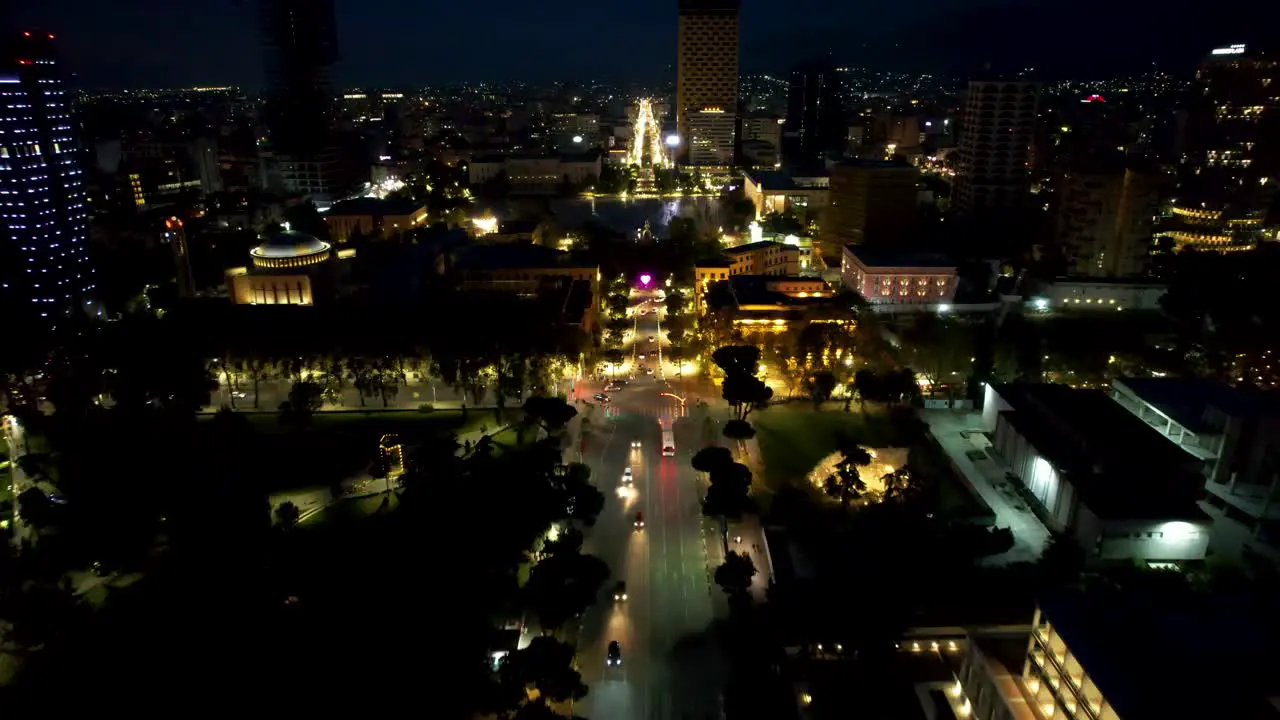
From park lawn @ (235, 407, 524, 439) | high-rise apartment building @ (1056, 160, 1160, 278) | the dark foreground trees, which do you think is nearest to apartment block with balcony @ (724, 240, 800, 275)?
high-rise apartment building @ (1056, 160, 1160, 278)

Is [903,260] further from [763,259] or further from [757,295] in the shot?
[757,295]

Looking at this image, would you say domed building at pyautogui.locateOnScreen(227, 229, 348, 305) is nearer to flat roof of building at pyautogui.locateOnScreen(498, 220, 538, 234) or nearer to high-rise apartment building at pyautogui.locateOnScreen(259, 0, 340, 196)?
flat roof of building at pyautogui.locateOnScreen(498, 220, 538, 234)

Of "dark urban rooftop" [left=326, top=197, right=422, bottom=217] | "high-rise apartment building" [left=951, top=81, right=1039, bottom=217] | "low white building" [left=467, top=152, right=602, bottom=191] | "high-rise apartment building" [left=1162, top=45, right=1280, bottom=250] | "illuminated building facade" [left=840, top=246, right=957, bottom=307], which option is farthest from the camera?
"low white building" [left=467, top=152, right=602, bottom=191]

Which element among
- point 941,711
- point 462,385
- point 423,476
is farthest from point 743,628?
point 462,385

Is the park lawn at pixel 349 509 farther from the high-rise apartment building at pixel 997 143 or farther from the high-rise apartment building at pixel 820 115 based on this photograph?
the high-rise apartment building at pixel 820 115

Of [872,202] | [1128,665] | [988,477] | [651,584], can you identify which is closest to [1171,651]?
[1128,665]

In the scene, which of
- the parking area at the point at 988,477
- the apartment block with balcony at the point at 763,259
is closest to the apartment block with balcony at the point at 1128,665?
the parking area at the point at 988,477
